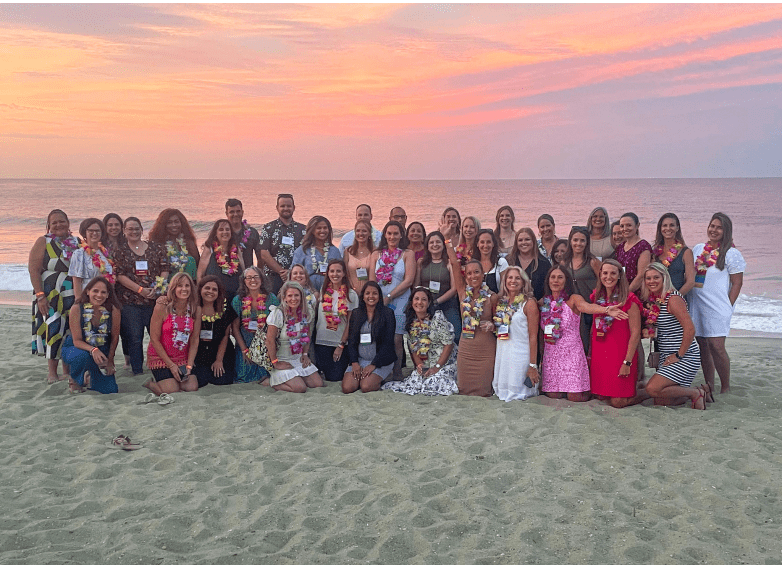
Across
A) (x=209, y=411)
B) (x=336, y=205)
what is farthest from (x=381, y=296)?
(x=336, y=205)

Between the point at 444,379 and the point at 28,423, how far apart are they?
152 inches

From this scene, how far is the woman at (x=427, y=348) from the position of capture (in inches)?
251

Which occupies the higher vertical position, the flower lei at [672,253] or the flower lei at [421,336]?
the flower lei at [672,253]

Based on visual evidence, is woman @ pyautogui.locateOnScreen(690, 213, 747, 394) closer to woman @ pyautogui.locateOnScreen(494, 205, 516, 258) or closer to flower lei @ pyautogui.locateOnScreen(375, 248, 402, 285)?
woman @ pyautogui.locateOnScreen(494, 205, 516, 258)

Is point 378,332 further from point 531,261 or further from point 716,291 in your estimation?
point 716,291

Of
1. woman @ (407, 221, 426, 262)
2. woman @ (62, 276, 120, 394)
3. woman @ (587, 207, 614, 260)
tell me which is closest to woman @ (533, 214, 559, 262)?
woman @ (587, 207, 614, 260)

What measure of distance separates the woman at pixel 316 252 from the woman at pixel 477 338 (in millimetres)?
1651

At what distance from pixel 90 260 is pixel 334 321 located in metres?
2.65

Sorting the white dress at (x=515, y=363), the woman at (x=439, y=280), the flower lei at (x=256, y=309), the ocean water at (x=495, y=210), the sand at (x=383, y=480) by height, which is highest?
the ocean water at (x=495, y=210)

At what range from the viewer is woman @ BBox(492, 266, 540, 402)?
611cm

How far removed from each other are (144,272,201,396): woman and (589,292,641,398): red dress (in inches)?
158

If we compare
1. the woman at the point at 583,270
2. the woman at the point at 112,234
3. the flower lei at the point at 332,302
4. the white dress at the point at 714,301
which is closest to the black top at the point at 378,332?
the flower lei at the point at 332,302

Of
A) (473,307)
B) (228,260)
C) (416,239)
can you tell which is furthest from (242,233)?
(473,307)

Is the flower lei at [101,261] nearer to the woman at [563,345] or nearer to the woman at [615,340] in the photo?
the woman at [563,345]
